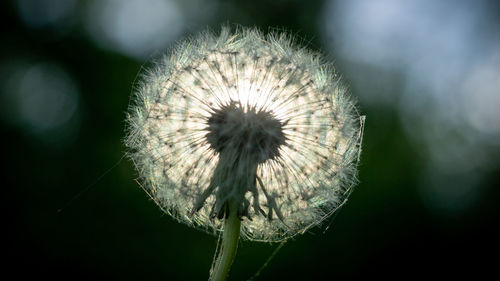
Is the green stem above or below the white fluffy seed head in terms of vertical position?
below

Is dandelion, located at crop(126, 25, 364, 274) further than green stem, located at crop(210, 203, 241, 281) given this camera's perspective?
Yes

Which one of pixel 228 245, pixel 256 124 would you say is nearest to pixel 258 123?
pixel 256 124

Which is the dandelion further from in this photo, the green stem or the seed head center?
the green stem

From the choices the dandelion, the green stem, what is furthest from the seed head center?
the green stem

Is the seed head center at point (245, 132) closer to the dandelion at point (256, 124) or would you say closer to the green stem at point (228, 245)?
A: the dandelion at point (256, 124)
